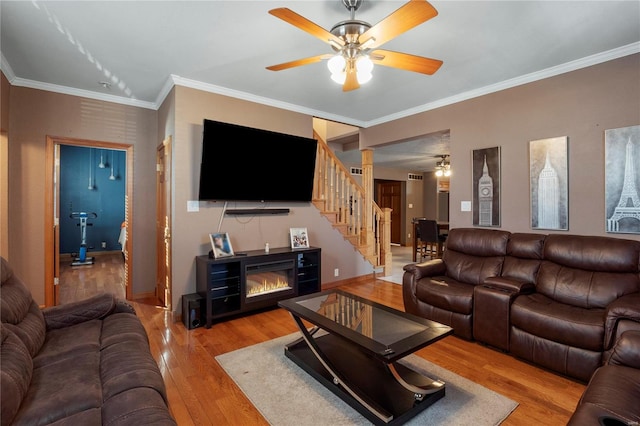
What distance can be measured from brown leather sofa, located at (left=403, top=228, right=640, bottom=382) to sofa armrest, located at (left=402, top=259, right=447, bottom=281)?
0.01 m

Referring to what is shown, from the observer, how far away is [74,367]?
156 cm

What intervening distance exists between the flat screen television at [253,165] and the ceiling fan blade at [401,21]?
2059 millimetres

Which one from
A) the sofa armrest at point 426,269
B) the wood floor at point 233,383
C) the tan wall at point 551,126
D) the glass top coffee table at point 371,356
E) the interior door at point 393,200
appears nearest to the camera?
the glass top coffee table at point 371,356

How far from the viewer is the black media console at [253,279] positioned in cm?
338

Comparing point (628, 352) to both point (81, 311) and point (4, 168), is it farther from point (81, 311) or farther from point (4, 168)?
point (4, 168)

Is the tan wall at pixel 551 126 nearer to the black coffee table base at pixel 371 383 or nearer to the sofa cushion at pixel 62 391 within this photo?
the black coffee table base at pixel 371 383

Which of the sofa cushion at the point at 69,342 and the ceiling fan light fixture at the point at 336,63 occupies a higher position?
the ceiling fan light fixture at the point at 336,63

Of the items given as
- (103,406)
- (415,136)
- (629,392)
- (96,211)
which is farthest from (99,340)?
(96,211)

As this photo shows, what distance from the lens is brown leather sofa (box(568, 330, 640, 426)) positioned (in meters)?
1.22

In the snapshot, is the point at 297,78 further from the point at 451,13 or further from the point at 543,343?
the point at 543,343

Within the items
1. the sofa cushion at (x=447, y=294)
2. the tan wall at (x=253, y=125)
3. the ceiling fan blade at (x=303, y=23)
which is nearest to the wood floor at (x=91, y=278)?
the tan wall at (x=253, y=125)

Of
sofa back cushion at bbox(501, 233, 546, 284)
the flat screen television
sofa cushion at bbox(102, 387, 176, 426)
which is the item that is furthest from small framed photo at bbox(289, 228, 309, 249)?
sofa cushion at bbox(102, 387, 176, 426)

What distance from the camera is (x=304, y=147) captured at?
4.27 meters

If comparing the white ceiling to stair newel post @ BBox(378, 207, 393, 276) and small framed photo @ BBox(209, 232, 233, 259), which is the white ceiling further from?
stair newel post @ BBox(378, 207, 393, 276)
